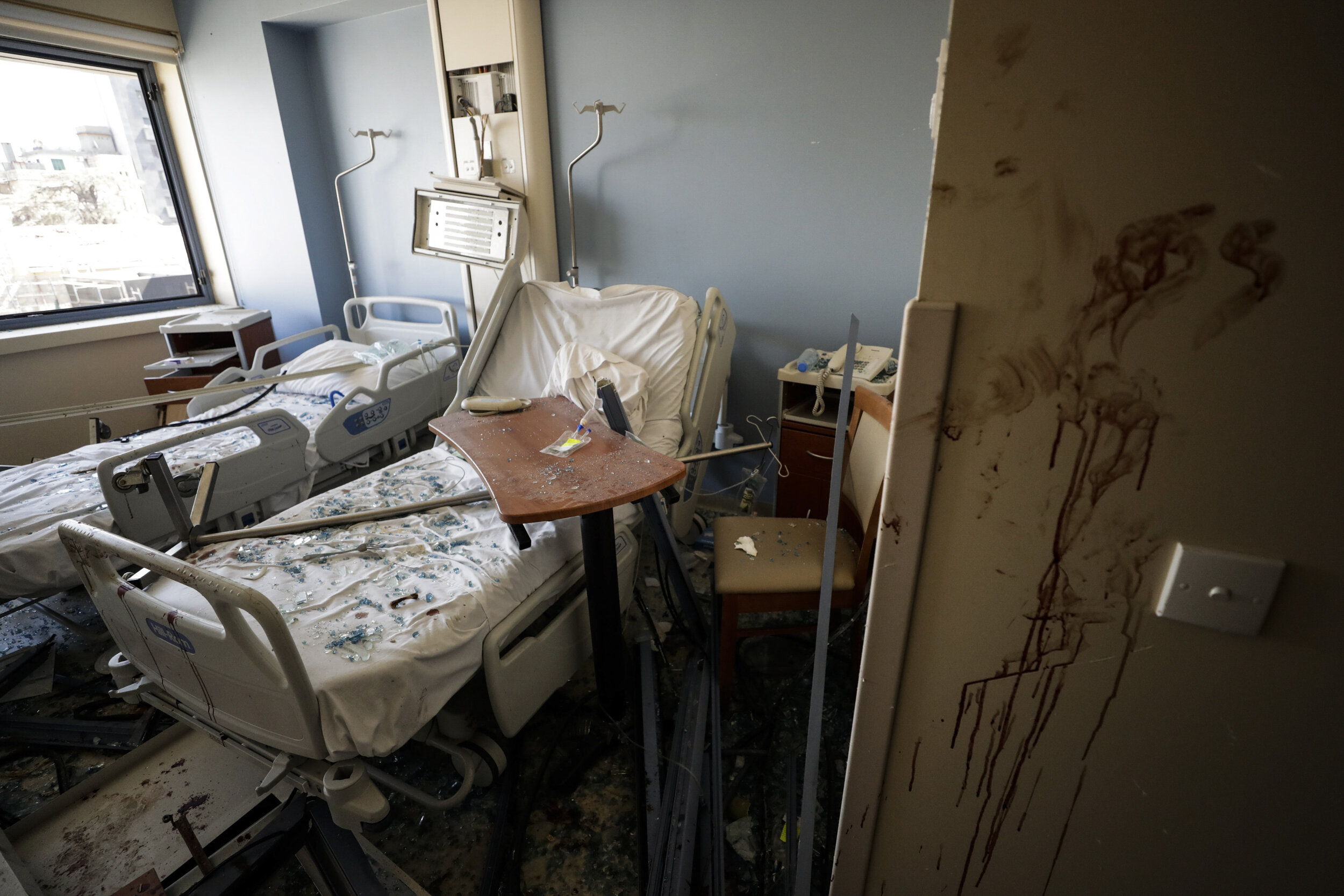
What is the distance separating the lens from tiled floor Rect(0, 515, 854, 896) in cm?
148

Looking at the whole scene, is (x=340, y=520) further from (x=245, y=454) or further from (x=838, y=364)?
(x=838, y=364)

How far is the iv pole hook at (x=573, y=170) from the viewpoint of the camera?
265 centimetres

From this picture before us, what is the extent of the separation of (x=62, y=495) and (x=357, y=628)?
1770 millimetres

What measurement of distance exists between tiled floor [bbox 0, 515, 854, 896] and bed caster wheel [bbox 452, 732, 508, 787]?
73 mm

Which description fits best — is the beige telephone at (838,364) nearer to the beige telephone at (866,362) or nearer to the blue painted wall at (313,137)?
the beige telephone at (866,362)

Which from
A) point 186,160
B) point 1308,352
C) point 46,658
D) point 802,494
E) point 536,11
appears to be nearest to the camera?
point 1308,352

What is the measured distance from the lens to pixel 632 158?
2.84m

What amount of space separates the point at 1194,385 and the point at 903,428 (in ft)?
0.90

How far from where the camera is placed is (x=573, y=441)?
1.83 m

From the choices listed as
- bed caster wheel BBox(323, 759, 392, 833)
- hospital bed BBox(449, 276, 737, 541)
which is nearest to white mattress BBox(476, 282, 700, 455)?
hospital bed BBox(449, 276, 737, 541)

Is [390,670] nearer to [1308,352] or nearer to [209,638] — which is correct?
[209,638]

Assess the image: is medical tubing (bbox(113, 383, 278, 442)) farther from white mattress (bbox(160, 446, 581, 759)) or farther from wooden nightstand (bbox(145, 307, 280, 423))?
white mattress (bbox(160, 446, 581, 759))

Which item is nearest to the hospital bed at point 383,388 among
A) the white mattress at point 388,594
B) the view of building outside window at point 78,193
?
the white mattress at point 388,594

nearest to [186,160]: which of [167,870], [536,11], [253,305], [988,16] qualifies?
[253,305]
